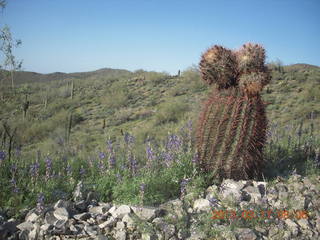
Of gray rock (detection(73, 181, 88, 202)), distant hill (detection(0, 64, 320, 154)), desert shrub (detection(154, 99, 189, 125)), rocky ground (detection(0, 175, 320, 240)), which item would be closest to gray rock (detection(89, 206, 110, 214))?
rocky ground (detection(0, 175, 320, 240))

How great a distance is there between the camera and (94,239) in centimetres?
300

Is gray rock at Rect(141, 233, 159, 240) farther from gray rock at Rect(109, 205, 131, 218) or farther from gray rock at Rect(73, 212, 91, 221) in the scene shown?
gray rock at Rect(73, 212, 91, 221)

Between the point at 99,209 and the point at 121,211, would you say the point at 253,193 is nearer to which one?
the point at 121,211

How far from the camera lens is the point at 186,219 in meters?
3.30

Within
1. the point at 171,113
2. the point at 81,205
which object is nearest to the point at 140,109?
the point at 171,113

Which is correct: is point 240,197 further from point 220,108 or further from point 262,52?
point 262,52

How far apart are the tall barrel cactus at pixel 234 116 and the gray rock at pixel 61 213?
81.8 inches

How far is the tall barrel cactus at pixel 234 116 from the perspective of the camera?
14.4ft

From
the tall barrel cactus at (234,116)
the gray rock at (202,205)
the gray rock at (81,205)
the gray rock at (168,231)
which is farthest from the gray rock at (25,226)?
the tall barrel cactus at (234,116)

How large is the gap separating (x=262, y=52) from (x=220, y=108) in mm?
1033
